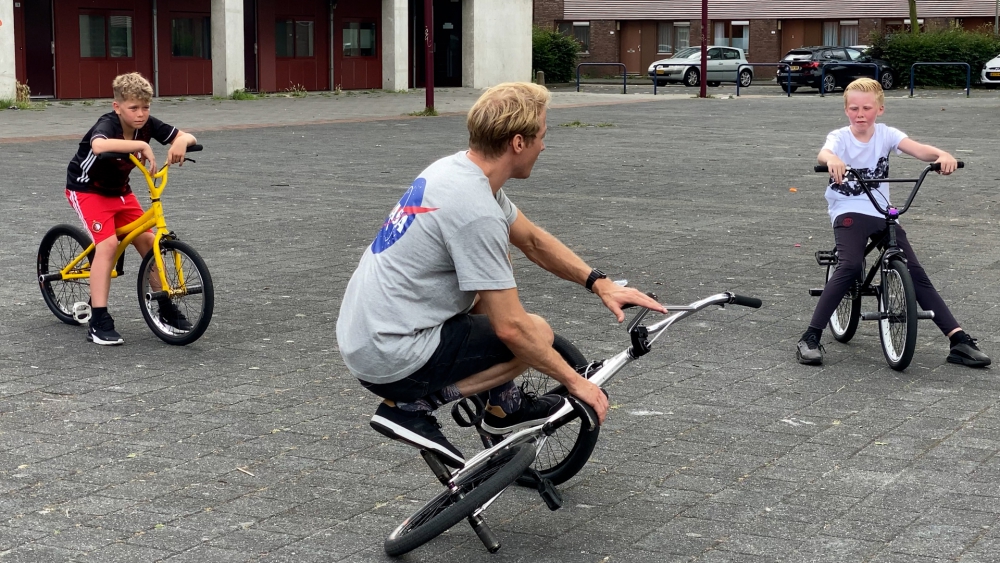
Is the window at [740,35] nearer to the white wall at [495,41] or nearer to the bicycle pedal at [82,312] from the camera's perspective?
the white wall at [495,41]

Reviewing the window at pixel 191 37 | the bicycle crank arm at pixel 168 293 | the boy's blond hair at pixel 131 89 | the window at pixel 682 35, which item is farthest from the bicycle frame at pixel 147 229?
the window at pixel 682 35

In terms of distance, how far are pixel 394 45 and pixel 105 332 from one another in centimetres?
3177

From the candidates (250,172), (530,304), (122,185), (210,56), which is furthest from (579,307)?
(210,56)

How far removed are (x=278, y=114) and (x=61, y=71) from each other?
7343 mm

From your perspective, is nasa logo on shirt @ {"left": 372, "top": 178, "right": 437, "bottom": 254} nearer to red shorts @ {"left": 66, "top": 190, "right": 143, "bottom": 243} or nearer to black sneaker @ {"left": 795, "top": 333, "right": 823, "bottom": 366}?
black sneaker @ {"left": 795, "top": 333, "right": 823, "bottom": 366}

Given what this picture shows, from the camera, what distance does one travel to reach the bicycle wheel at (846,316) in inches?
264

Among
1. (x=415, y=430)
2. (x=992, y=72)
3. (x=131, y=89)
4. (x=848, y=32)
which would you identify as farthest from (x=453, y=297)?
(x=848, y=32)

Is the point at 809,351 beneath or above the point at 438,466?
beneath

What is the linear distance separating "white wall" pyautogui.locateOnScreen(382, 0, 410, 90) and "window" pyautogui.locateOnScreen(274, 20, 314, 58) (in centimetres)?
238

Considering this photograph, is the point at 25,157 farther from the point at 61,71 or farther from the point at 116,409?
the point at 61,71

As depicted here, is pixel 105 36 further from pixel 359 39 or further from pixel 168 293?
pixel 168 293

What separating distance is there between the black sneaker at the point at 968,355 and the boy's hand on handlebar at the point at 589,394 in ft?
10.3

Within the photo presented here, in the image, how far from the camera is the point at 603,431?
5.33 metres

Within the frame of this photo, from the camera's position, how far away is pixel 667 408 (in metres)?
5.65
